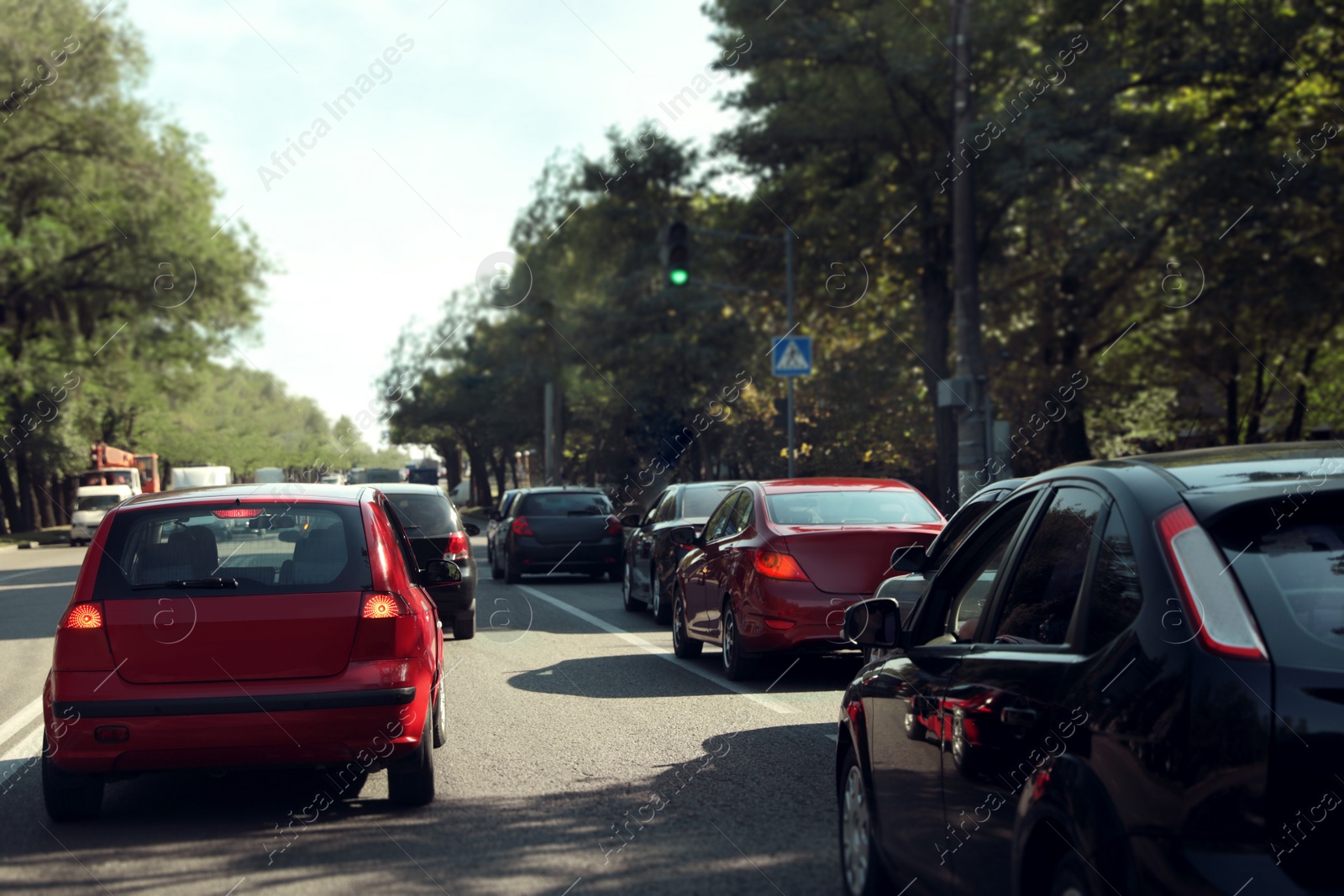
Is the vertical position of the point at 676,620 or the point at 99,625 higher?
the point at 99,625

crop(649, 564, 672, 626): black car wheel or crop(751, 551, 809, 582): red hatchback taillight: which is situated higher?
crop(751, 551, 809, 582): red hatchback taillight

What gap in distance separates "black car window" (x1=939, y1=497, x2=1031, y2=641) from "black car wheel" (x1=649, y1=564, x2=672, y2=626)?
11062mm

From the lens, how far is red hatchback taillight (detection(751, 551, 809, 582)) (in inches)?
396

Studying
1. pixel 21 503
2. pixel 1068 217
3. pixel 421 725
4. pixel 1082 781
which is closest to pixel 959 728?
pixel 1082 781

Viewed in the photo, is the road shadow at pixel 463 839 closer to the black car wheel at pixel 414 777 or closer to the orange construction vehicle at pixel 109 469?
the black car wheel at pixel 414 777

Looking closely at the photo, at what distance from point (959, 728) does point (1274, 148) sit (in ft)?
75.2

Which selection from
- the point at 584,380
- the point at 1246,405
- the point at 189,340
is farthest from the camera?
the point at 584,380

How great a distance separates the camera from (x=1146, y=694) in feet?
8.91

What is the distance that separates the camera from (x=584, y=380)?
57.6 meters

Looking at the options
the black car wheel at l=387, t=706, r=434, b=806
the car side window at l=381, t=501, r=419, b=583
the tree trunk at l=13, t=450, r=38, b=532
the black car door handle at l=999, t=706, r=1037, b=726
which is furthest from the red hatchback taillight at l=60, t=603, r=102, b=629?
the tree trunk at l=13, t=450, r=38, b=532

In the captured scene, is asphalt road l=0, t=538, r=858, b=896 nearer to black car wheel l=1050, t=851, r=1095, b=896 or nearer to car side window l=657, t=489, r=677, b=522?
black car wheel l=1050, t=851, r=1095, b=896

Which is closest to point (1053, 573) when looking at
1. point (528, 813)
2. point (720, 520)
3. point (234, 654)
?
point (528, 813)

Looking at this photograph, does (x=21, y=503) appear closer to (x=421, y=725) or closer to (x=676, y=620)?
(x=676, y=620)

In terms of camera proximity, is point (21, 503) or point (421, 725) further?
point (21, 503)
